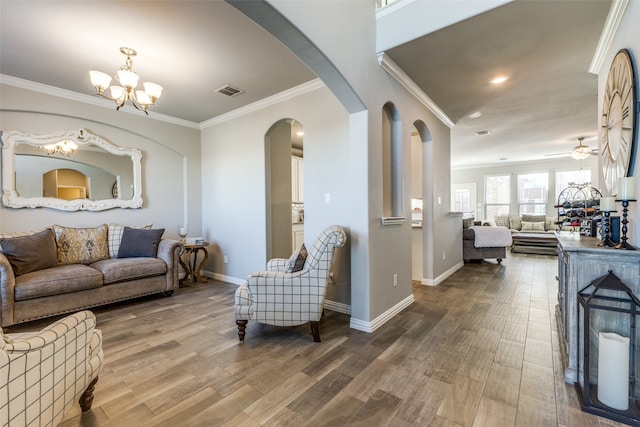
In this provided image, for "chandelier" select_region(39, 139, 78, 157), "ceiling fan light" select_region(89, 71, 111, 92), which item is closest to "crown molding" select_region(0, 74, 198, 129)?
"chandelier" select_region(39, 139, 78, 157)

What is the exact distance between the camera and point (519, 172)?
8891 millimetres

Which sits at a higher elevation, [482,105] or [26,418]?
[482,105]

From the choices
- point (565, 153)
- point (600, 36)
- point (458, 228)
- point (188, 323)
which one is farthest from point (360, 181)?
point (565, 153)

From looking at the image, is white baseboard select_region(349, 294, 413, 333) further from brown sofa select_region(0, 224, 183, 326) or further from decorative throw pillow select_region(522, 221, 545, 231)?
decorative throw pillow select_region(522, 221, 545, 231)

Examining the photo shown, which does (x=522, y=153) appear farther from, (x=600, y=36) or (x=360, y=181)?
(x=360, y=181)

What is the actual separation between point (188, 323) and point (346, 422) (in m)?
1.96

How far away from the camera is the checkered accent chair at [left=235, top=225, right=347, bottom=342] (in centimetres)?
226

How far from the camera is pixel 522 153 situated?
7.66 metres

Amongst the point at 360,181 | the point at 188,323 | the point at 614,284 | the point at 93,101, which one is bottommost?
the point at 188,323

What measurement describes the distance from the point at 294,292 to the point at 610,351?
6.40ft

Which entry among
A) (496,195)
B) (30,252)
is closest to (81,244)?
(30,252)

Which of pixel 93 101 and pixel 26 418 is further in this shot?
pixel 93 101

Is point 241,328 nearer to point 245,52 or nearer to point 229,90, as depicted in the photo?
point 245,52

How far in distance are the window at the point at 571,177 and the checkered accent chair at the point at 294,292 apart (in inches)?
358
